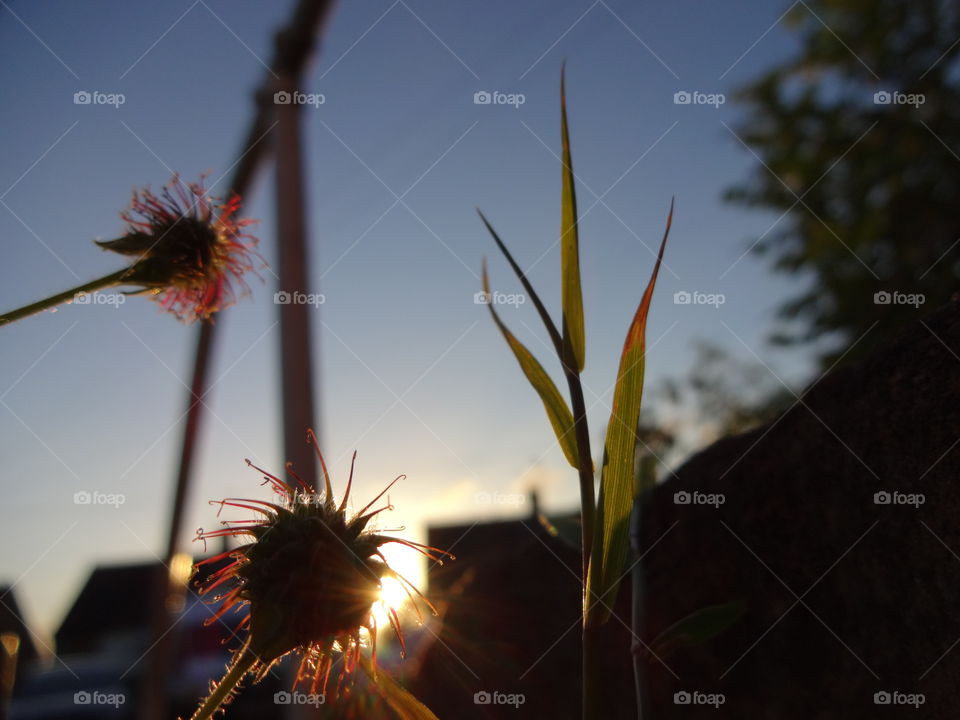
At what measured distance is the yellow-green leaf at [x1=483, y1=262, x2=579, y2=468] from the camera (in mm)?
781

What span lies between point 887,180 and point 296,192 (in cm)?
503

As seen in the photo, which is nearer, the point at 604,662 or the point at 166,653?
the point at 604,662

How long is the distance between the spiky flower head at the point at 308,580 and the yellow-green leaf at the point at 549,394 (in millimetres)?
235

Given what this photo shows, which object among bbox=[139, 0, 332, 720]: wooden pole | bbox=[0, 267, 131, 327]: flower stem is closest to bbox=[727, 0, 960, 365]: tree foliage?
bbox=[139, 0, 332, 720]: wooden pole

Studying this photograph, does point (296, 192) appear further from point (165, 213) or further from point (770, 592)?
point (770, 592)

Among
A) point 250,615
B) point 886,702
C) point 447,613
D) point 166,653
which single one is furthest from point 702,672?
point 166,653

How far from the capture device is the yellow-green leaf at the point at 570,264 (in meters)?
0.71

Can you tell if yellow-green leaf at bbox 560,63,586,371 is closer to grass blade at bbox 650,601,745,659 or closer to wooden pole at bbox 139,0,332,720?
grass blade at bbox 650,601,745,659

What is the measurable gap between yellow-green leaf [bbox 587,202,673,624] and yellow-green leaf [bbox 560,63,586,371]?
7 centimetres

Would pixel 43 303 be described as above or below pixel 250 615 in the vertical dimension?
above

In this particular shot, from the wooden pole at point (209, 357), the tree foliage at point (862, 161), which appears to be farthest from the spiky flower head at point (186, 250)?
the tree foliage at point (862, 161)

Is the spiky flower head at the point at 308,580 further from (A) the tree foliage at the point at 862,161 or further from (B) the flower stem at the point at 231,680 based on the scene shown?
(A) the tree foliage at the point at 862,161

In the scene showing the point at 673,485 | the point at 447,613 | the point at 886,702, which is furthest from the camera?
the point at 447,613

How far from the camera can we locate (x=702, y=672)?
1.18 m
